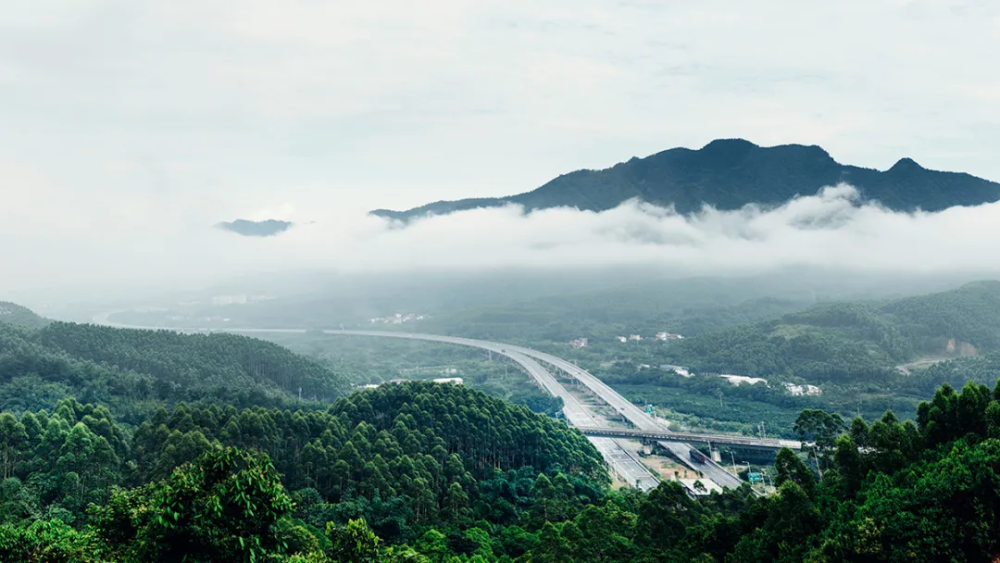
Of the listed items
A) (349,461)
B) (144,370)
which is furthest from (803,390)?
(144,370)

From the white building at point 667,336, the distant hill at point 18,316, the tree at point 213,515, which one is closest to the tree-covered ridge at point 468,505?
the tree at point 213,515

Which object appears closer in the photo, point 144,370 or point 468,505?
point 468,505

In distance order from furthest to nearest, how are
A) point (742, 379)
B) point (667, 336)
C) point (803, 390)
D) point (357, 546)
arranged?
1. point (667, 336)
2. point (742, 379)
3. point (803, 390)
4. point (357, 546)

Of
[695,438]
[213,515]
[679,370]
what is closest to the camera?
[213,515]

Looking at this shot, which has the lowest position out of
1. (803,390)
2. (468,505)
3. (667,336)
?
(803,390)

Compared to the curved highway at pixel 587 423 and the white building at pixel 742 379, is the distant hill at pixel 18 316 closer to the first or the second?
the curved highway at pixel 587 423

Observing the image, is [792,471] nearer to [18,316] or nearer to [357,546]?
[357,546]

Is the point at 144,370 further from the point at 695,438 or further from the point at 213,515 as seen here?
the point at 213,515

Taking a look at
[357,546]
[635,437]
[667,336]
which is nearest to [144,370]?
[635,437]

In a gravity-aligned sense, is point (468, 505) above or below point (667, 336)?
above
